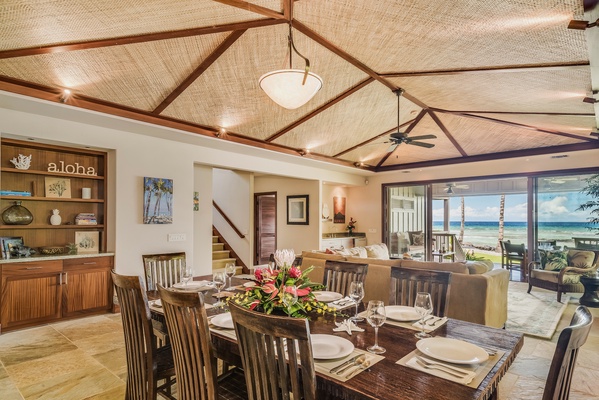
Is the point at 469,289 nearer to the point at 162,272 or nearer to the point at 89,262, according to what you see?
the point at 162,272

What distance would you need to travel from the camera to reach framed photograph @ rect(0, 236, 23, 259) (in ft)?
12.3

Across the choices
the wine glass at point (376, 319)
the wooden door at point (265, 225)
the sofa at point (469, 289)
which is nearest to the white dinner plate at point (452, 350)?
the wine glass at point (376, 319)

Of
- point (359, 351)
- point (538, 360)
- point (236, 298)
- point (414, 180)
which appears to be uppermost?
point (414, 180)

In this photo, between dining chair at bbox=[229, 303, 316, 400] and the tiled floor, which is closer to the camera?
dining chair at bbox=[229, 303, 316, 400]

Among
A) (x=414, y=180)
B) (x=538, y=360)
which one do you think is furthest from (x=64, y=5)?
(x=414, y=180)

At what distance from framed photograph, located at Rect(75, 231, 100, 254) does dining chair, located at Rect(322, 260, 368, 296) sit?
3.52 m

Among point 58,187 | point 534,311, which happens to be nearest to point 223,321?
point 58,187

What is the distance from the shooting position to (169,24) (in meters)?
2.82

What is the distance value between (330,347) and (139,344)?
116 centimetres

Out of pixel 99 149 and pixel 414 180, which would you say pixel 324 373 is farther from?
pixel 414 180

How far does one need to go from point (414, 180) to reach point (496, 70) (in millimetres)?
5087

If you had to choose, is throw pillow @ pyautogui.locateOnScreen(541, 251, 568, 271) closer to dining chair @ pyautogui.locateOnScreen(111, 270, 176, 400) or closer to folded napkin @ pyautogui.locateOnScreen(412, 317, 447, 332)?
folded napkin @ pyautogui.locateOnScreen(412, 317, 447, 332)

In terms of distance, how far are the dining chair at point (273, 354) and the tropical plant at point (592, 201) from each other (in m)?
7.60

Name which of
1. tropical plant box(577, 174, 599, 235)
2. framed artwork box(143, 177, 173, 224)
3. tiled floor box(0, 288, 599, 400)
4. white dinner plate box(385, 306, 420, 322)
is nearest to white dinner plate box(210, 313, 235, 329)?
white dinner plate box(385, 306, 420, 322)
